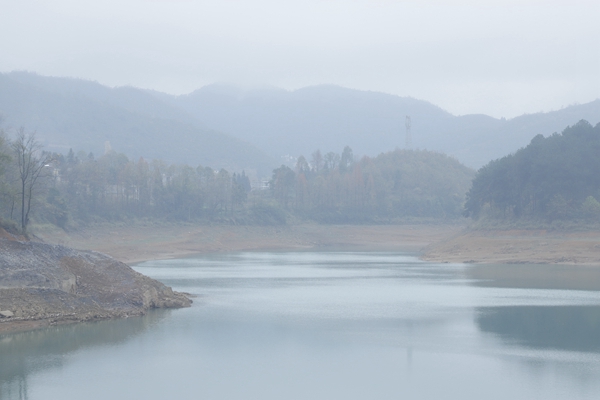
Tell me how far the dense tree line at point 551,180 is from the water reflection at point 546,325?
32.0m

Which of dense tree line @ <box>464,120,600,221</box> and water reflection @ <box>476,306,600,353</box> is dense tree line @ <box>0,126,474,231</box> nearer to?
dense tree line @ <box>464,120,600,221</box>

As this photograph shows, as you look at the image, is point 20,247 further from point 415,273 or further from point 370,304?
point 415,273

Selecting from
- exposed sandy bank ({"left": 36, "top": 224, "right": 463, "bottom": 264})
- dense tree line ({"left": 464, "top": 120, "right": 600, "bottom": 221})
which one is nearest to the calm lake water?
dense tree line ({"left": 464, "top": 120, "right": 600, "bottom": 221})

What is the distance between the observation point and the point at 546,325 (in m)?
28.7

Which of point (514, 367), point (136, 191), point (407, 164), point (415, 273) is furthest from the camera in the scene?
point (407, 164)

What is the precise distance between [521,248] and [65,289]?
43383mm

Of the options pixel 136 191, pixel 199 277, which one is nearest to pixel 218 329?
pixel 199 277

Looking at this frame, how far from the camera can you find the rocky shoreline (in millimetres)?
26516

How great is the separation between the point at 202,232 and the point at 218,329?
6311 cm

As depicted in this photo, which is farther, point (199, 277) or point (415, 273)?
point (415, 273)

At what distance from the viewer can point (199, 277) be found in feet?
157

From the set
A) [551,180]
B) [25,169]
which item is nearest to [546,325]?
[25,169]

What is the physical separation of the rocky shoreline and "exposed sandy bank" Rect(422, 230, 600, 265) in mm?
34563

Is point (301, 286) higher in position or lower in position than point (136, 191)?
lower
